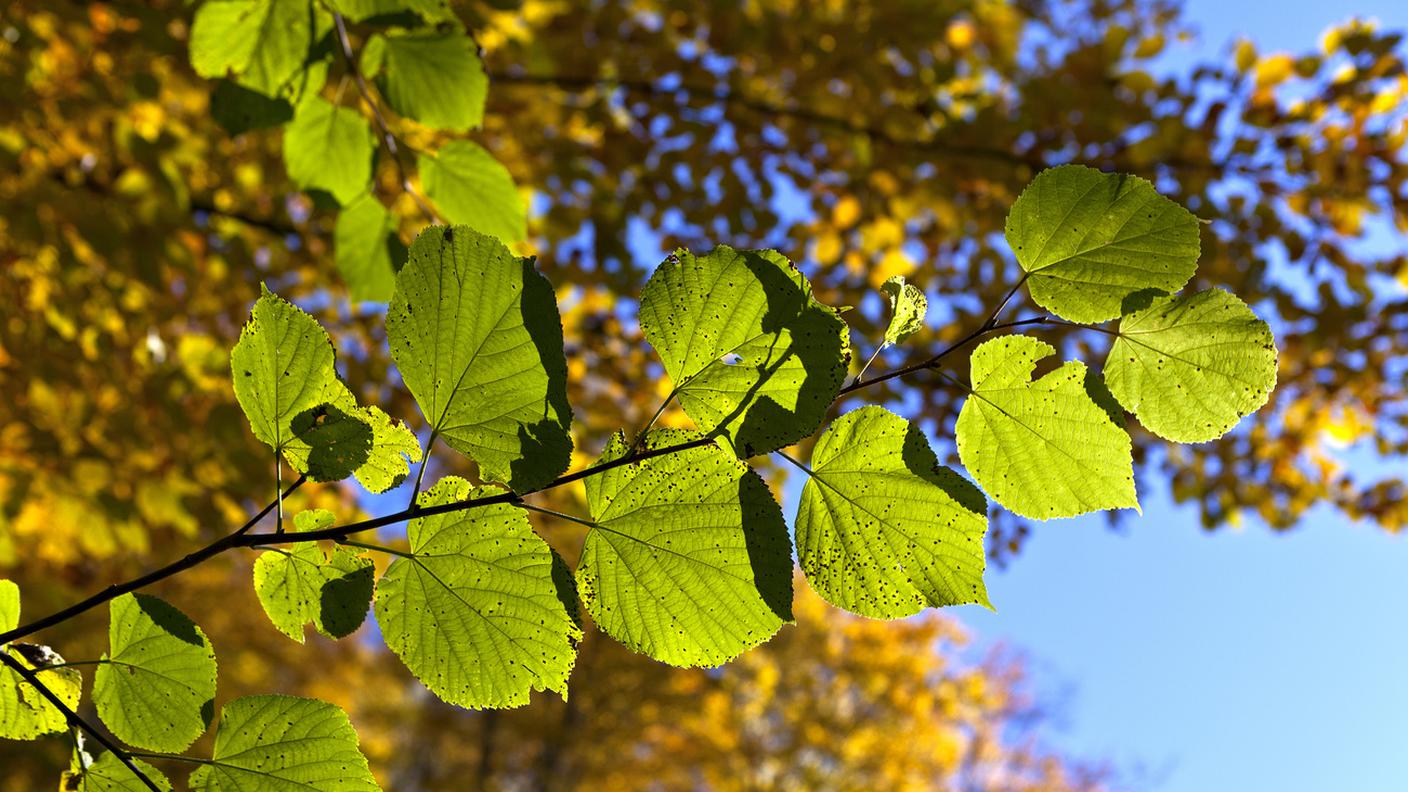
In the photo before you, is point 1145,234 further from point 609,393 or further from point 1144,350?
point 609,393

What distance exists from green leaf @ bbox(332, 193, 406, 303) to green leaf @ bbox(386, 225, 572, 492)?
0.65m

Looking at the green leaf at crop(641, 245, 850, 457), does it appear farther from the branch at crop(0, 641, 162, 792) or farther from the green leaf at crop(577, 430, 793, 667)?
the branch at crop(0, 641, 162, 792)

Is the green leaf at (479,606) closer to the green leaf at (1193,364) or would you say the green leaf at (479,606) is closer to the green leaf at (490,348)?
the green leaf at (490,348)

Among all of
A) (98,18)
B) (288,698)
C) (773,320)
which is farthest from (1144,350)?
(98,18)

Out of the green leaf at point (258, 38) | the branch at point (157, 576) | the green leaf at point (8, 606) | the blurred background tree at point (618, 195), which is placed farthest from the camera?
the blurred background tree at point (618, 195)

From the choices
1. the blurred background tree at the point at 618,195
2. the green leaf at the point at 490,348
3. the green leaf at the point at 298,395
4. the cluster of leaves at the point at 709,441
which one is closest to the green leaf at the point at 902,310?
the cluster of leaves at the point at 709,441

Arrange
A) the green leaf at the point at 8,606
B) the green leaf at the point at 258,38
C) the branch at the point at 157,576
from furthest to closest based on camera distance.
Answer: the green leaf at the point at 258,38 < the green leaf at the point at 8,606 < the branch at the point at 157,576

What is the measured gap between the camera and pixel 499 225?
96 centimetres

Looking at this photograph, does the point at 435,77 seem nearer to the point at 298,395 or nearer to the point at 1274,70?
the point at 298,395

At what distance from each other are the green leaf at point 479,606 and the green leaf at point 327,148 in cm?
66

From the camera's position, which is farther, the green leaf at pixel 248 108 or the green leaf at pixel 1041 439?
the green leaf at pixel 248 108

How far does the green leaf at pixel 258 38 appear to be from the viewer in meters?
0.94

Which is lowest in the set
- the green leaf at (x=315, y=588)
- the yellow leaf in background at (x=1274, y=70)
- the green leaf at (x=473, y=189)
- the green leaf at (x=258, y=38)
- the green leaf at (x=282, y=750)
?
the green leaf at (x=282, y=750)

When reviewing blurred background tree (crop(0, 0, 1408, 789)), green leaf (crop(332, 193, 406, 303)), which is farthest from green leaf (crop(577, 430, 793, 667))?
blurred background tree (crop(0, 0, 1408, 789))
